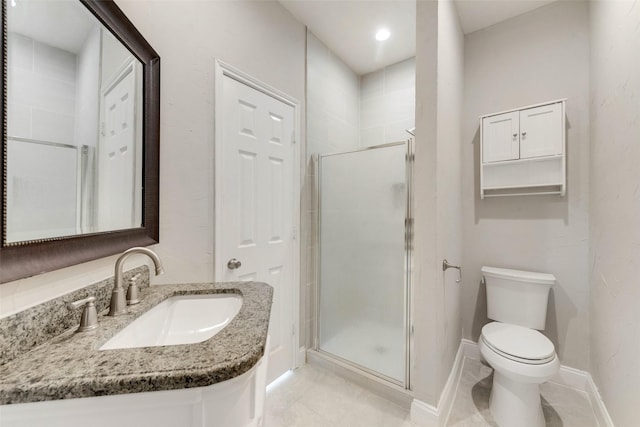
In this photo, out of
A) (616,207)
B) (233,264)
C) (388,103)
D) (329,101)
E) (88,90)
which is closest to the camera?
(88,90)

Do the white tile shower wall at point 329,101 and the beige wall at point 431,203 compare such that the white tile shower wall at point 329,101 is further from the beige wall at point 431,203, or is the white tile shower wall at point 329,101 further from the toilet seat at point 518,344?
the toilet seat at point 518,344

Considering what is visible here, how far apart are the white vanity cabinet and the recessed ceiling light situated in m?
1.07

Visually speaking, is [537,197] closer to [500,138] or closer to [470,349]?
[500,138]

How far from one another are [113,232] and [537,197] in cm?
260

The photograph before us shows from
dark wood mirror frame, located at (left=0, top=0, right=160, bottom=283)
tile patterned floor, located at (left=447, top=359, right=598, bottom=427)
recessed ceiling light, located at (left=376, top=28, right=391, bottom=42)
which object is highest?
recessed ceiling light, located at (left=376, top=28, right=391, bottom=42)

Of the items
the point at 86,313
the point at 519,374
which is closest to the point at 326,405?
the point at 519,374

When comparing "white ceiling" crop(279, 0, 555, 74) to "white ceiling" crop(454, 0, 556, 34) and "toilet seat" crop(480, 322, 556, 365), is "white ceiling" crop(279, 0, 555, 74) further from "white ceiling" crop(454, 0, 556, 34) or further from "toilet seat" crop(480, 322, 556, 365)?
"toilet seat" crop(480, 322, 556, 365)

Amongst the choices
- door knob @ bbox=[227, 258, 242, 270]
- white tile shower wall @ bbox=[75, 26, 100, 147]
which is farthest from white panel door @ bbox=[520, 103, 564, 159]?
white tile shower wall @ bbox=[75, 26, 100, 147]

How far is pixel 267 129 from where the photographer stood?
1787 millimetres

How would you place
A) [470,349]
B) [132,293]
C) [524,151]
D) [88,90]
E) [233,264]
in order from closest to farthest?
[88,90] → [132,293] → [233,264] → [524,151] → [470,349]

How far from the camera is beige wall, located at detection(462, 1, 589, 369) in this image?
1811 mm

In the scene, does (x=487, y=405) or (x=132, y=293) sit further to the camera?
(x=487, y=405)

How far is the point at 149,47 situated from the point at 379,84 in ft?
7.19

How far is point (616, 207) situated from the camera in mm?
1334
